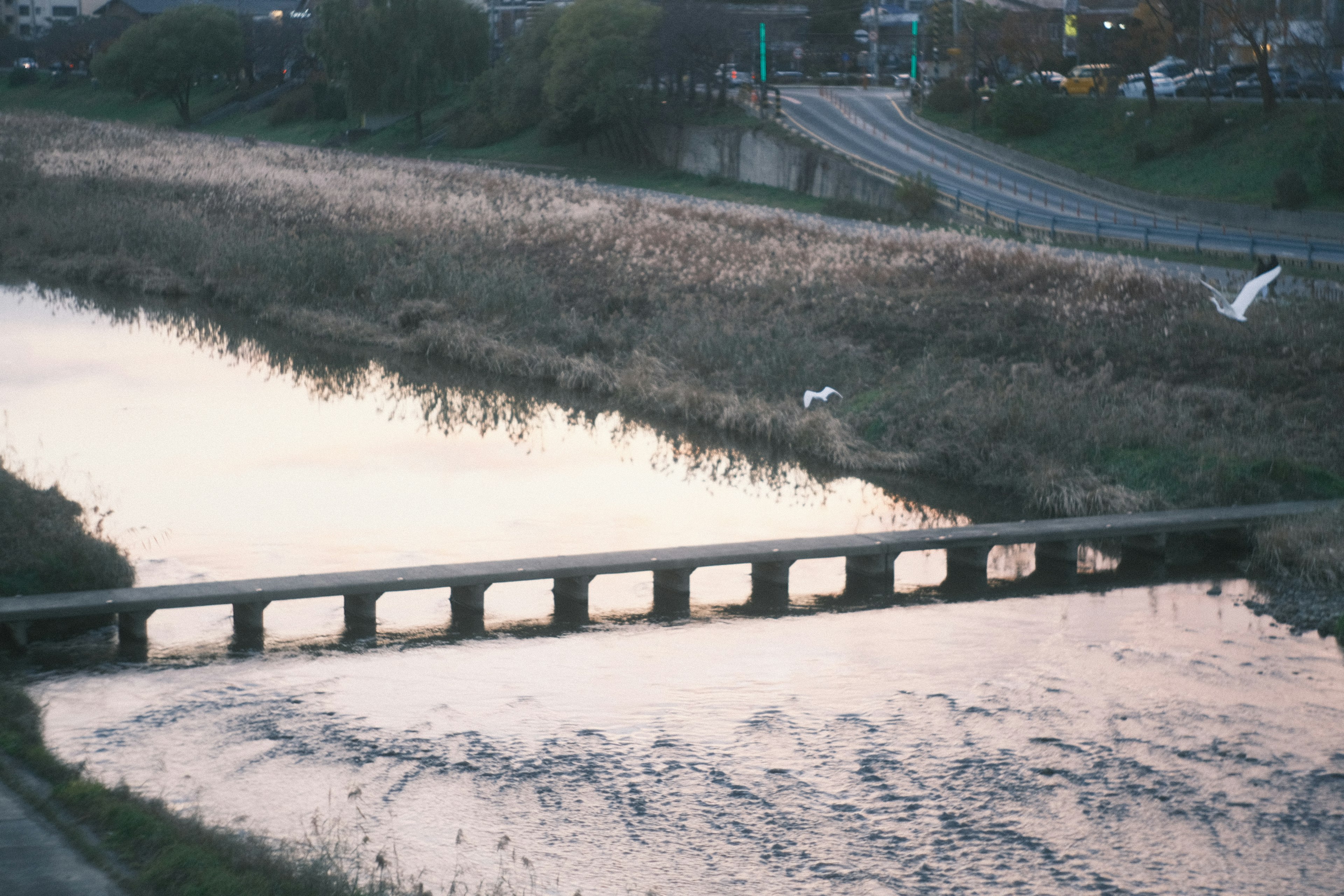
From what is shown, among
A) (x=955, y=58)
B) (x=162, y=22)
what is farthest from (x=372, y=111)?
(x=955, y=58)

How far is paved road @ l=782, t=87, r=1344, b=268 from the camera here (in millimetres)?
40625

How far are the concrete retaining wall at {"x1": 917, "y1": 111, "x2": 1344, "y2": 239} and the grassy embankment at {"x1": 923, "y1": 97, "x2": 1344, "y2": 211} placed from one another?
507 millimetres

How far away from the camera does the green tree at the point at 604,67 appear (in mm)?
73250

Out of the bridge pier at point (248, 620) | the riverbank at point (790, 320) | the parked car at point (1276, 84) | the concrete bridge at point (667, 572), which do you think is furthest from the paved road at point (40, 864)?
the parked car at point (1276, 84)

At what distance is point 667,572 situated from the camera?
15359mm

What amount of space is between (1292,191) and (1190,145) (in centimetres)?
1025

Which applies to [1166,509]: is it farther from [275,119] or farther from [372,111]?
[275,119]

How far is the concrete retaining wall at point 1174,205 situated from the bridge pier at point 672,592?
37296 millimetres

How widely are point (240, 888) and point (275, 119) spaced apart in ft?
316

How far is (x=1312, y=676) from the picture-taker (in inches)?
519

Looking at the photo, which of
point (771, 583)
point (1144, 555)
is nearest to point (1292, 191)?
point (1144, 555)

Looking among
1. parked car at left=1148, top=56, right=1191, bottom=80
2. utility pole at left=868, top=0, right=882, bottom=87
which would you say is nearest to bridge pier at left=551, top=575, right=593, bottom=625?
parked car at left=1148, top=56, right=1191, bottom=80

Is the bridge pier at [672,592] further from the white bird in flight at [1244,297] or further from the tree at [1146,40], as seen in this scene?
the tree at [1146,40]

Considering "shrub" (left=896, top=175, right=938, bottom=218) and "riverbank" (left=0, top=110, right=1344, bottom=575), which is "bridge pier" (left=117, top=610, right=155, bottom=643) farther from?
"shrub" (left=896, top=175, right=938, bottom=218)
